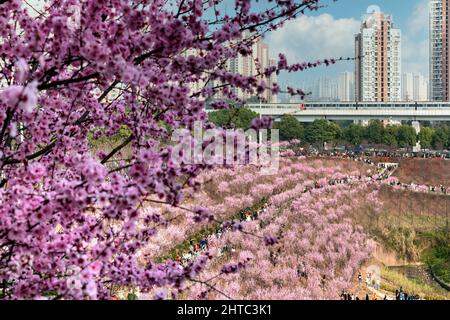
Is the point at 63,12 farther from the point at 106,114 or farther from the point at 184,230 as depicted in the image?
the point at 184,230

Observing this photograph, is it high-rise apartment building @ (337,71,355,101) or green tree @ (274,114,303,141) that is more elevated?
high-rise apartment building @ (337,71,355,101)

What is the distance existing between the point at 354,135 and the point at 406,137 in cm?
469

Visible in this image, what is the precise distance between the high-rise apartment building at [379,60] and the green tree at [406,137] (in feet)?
83.8

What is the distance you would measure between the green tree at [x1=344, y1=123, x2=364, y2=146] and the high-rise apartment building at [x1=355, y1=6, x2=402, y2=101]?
26279 mm

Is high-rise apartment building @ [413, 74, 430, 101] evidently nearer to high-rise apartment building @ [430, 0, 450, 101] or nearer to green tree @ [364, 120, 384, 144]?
high-rise apartment building @ [430, 0, 450, 101]

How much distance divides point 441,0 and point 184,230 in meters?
65.5

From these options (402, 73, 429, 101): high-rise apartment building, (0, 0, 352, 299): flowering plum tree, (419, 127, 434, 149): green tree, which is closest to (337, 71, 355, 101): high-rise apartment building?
(402, 73, 429, 101): high-rise apartment building

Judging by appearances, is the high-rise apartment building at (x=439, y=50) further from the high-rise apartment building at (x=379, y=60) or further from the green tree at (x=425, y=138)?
the green tree at (x=425, y=138)

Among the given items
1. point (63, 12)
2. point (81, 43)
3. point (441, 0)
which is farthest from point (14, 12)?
point (441, 0)

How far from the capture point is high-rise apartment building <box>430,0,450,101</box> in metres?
64.5

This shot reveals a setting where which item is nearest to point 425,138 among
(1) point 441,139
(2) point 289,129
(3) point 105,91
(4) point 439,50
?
(1) point 441,139

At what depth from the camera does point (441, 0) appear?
6525cm

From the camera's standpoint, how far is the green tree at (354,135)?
45031 mm

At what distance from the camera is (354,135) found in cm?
4516
